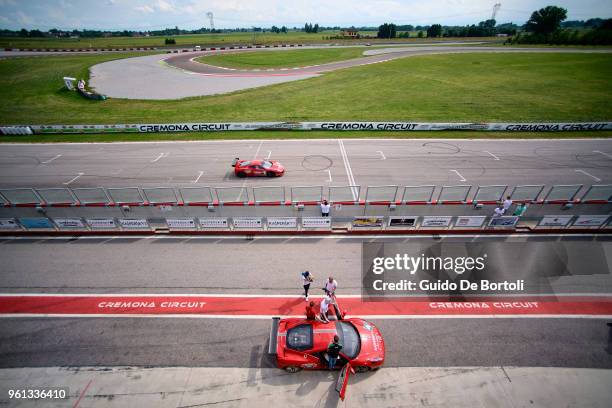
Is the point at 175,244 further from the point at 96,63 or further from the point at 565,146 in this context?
the point at 96,63

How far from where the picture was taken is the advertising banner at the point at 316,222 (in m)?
13.0

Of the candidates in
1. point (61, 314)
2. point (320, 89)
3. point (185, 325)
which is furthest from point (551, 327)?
point (320, 89)

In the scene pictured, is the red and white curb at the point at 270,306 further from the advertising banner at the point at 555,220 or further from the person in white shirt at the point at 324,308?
the advertising banner at the point at 555,220

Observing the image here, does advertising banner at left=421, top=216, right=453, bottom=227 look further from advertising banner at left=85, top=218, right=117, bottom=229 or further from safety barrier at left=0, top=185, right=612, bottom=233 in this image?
advertising banner at left=85, top=218, right=117, bottom=229

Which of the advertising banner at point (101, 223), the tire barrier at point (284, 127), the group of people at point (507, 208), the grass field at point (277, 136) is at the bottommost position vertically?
the grass field at point (277, 136)

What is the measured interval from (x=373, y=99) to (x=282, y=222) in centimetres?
2870

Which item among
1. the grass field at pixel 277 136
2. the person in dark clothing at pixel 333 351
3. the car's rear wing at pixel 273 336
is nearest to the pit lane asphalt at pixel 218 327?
the car's rear wing at pixel 273 336

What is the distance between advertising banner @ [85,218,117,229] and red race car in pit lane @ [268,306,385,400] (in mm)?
10597

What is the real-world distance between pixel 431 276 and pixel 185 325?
986cm

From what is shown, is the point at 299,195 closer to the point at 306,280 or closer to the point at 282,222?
the point at 282,222

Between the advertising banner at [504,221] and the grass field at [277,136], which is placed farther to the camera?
the grass field at [277,136]

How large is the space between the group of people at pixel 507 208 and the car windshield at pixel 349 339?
31.5 ft

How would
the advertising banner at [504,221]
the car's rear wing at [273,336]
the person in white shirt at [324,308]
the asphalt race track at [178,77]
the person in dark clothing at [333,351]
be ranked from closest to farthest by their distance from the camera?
1. the person in dark clothing at [333,351]
2. the car's rear wing at [273,336]
3. the person in white shirt at [324,308]
4. the advertising banner at [504,221]
5. the asphalt race track at [178,77]

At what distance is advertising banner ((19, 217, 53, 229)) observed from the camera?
13.2 meters
